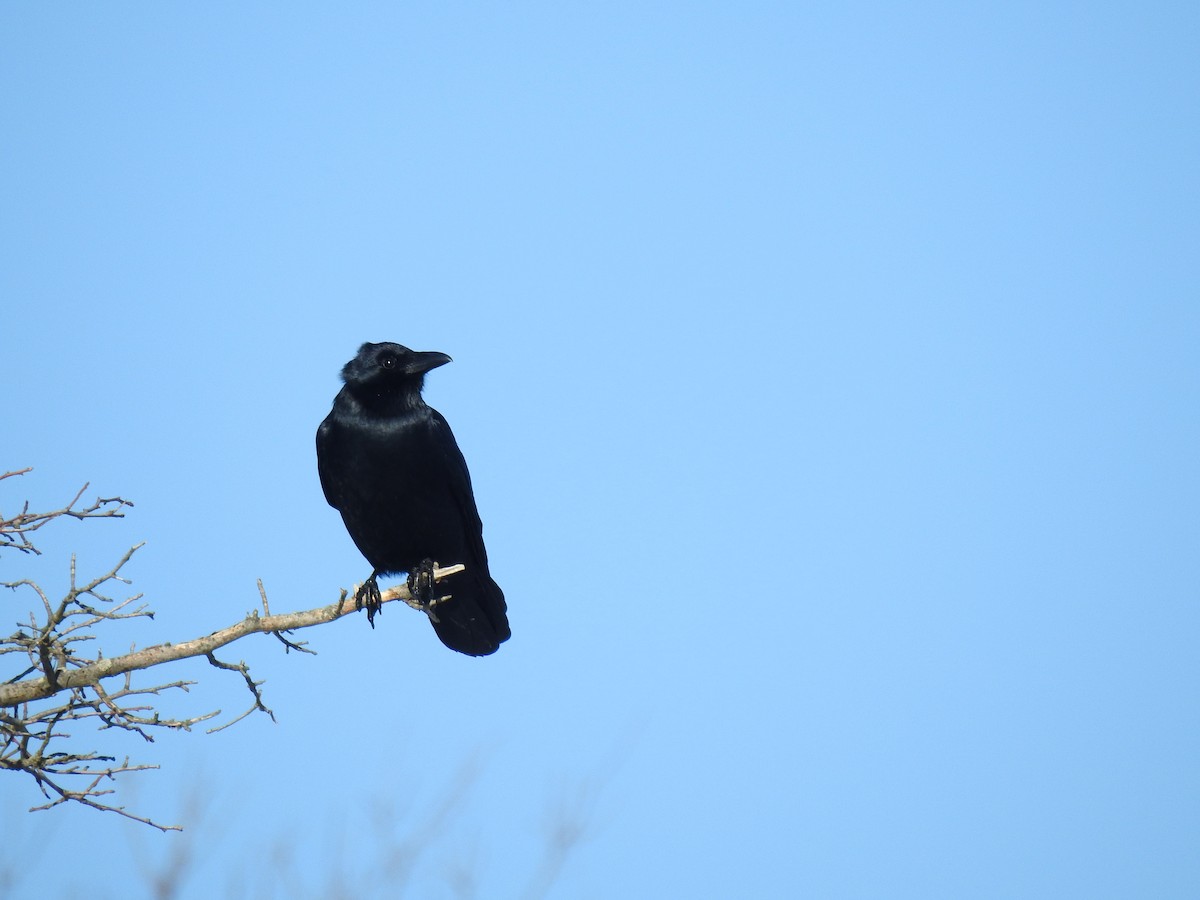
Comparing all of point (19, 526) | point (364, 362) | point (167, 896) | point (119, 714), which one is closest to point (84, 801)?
point (119, 714)

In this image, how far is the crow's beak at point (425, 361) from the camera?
27.3 feet

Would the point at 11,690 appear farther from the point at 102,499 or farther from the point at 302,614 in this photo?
the point at 302,614

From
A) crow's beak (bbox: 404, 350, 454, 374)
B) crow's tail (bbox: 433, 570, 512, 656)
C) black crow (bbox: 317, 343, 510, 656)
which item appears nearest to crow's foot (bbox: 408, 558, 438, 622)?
black crow (bbox: 317, 343, 510, 656)

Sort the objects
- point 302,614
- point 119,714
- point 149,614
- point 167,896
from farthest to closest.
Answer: point 167,896
point 302,614
point 149,614
point 119,714

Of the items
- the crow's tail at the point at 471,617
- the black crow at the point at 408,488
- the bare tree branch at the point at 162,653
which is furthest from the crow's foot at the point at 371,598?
the bare tree branch at the point at 162,653

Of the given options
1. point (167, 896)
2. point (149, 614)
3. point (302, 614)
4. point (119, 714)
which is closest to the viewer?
point (119, 714)

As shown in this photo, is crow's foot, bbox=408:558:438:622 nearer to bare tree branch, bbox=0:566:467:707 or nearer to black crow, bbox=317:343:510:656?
black crow, bbox=317:343:510:656

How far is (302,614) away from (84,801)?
124 cm

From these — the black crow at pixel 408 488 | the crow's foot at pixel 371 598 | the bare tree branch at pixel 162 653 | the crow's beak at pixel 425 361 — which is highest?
the crow's beak at pixel 425 361

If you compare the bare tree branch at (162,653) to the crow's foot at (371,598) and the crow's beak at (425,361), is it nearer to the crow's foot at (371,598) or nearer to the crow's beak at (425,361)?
the crow's foot at (371,598)

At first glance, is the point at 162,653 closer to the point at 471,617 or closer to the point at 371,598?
the point at 371,598

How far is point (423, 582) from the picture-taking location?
307 inches

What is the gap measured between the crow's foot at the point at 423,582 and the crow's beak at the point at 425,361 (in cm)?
124

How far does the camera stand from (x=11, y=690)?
4918 millimetres
